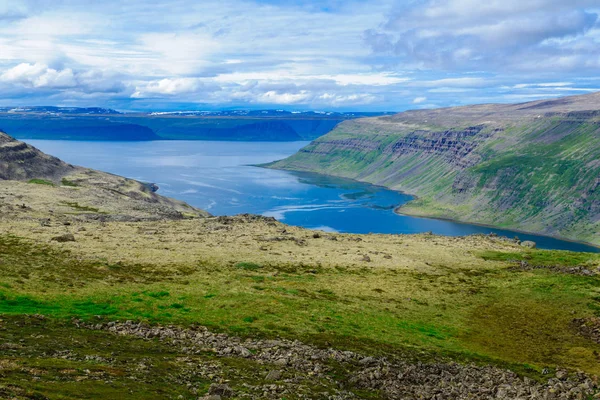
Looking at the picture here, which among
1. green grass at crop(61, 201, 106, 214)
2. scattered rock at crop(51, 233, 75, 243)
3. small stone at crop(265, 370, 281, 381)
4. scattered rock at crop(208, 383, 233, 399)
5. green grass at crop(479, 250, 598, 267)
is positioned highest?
scattered rock at crop(51, 233, 75, 243)

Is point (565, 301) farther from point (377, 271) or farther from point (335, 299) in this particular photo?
point (335, 299)

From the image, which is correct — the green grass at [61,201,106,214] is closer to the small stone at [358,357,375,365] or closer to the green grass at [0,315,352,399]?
the green grass at [0,315,352,399]

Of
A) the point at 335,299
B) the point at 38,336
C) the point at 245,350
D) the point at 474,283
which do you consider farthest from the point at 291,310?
the point at 474,283

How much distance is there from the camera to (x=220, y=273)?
54.4 m

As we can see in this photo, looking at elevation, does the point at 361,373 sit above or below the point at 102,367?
below

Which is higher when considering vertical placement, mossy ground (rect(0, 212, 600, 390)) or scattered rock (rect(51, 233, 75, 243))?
scattered rock (rect(51, 233, 75, 243))

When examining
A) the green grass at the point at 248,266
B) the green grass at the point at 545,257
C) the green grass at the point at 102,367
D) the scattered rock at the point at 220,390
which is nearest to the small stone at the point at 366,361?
the green grass at the point at 102,367

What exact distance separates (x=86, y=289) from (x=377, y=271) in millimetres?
31463

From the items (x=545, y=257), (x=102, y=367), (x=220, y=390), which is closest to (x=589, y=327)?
(x=545, y=257)

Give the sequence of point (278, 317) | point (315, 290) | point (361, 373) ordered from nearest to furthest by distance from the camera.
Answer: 1. point (361, 373)
2. point (278, 317)
3. point (315, 290)

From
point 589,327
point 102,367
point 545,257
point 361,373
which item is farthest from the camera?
point 545,257

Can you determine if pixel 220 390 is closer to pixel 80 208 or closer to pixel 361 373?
pixel 361 373

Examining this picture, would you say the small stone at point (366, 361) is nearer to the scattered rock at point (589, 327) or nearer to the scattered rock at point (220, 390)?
the scattered rock at point (220, 390)

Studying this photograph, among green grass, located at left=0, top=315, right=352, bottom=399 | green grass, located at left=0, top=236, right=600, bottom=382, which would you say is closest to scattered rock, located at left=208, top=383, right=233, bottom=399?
green grass, located at left=0, top=315, right=352, bottom=399
